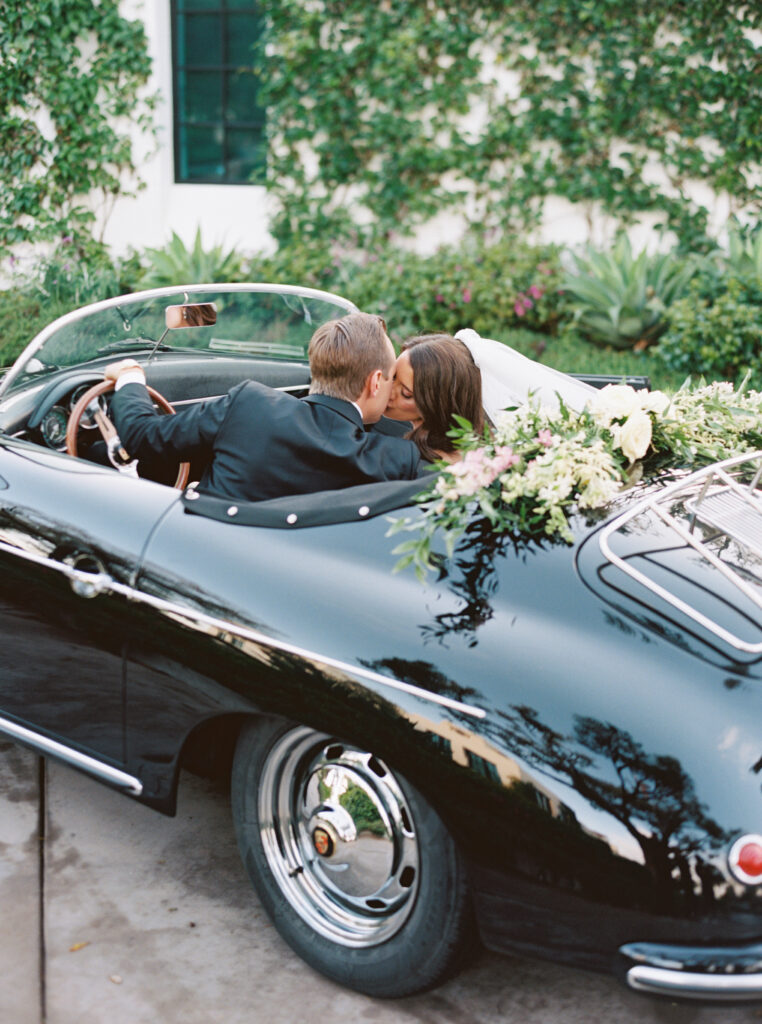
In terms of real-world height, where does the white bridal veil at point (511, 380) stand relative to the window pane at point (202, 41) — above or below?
below

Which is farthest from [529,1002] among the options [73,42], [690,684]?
[73,42]

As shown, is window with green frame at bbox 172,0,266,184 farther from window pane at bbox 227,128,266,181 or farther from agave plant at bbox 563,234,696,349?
agave plant at bbox 563,234,696,349

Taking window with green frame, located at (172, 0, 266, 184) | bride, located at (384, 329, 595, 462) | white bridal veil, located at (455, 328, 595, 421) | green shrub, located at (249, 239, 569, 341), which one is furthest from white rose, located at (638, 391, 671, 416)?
window with green frame, located at (172, 0, 266, 184)

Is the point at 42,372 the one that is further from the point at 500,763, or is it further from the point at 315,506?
the point at 500,763

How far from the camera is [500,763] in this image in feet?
6.51

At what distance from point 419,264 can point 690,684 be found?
7.32 m

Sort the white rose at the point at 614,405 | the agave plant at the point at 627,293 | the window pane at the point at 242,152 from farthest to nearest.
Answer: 1. the window pane at the point at 242,152
2. the agave plant at the point at 627,293
3. the white rose at the point at 614,405

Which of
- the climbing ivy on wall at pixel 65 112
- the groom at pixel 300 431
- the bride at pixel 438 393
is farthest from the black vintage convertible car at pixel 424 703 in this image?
→ the climbing ivy on wall at pixel 65 112

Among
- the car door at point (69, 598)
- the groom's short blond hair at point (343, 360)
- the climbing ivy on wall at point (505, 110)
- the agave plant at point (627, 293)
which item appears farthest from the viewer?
the climbing ivy on wall at point (505, 110)

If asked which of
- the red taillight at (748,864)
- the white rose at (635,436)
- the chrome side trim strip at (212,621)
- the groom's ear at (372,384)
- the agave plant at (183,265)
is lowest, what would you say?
the red taillight at (748,864)

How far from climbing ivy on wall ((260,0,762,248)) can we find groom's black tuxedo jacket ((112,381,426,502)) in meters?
6.99

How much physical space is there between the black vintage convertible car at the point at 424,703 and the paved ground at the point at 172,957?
142 millimetres

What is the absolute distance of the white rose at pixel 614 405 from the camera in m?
2.71

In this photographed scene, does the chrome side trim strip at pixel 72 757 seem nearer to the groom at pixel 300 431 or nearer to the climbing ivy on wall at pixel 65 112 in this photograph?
the groom at pixel 300 431
